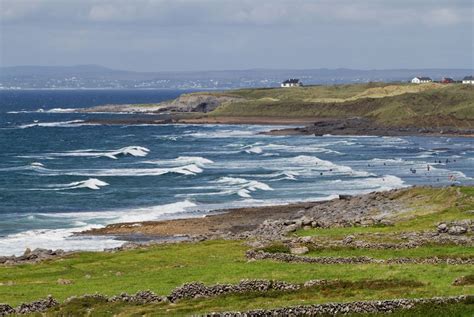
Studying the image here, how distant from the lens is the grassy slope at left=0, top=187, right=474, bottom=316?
32156mm

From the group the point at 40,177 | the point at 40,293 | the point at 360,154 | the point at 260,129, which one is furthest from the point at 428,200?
the point at 260,129

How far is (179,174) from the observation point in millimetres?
108375

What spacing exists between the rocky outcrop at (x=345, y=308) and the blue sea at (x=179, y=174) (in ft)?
110

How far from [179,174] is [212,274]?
70662 millimetres

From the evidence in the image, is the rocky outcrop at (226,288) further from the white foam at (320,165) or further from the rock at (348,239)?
the white foam at (320,165)

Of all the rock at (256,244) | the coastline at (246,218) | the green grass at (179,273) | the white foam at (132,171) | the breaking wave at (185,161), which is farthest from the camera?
the breaking wave at (185,161)

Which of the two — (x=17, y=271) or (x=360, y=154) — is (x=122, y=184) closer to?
(x=360, y=154)

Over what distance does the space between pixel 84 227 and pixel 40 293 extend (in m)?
35.0

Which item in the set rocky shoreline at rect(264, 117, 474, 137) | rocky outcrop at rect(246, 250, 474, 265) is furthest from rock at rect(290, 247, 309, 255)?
rocky shoreline at rect(264, 117, 474, 137)

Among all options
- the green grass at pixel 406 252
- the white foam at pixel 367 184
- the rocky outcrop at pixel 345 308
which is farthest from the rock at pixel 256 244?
the white foam at pixel 367 184

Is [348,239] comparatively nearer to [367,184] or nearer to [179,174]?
[367,184]

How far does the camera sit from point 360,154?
13362cm

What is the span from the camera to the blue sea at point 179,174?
77.8 metres

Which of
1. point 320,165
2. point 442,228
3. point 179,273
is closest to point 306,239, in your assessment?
point 442,228
